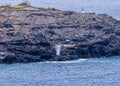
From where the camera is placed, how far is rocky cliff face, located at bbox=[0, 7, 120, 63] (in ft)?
497

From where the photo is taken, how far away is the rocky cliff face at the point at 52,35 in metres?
152

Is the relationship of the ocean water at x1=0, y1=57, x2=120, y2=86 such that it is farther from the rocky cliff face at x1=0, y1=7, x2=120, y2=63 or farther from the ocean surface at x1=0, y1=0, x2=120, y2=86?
the rocky cliff face at x1=0, y1=7, x2=120, y2=63

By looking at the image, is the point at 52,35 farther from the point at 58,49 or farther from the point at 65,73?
the point at 65,73

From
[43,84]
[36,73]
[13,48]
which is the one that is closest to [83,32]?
[13,48]

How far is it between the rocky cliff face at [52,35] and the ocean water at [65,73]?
2368mm

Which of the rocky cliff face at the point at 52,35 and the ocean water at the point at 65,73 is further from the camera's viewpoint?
the rocky cliff face at the point at 52,35

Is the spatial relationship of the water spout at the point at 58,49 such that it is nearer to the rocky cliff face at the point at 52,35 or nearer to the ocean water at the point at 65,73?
the rocky cliff face at the point at 52,35

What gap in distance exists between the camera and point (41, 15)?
16925cm

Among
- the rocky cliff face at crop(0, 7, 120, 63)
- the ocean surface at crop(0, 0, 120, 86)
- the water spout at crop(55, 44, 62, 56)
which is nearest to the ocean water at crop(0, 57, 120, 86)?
the ocean surface at crop(0, 0, 120, 86)

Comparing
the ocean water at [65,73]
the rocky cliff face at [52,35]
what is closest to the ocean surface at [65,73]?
the ocean water at [65,73]

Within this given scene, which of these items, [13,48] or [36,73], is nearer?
[36,73]

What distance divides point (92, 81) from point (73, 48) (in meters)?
24.5

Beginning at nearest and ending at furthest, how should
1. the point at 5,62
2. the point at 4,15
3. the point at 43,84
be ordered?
the point at 43,84 → the point at 5,62 → the point at 4,15

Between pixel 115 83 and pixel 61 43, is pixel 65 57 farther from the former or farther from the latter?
pixel 115 83
